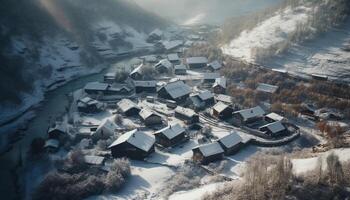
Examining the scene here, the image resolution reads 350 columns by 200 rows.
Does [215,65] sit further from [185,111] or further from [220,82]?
[185,111]

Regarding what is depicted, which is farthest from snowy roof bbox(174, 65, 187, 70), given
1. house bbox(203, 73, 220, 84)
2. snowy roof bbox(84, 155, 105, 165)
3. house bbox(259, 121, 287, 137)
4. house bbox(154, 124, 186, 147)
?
snowy roof bbox(84, 155, 105, 165)

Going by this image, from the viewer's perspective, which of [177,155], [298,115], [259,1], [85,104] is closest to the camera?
[177,155]

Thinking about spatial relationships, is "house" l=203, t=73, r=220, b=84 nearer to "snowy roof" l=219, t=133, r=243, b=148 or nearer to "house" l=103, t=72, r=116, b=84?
"house" l=103, t=72, r=116, b=84

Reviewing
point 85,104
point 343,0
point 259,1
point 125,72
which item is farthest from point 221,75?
point 259,1

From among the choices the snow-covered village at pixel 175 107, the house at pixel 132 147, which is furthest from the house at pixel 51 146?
the house at pixel 132 147

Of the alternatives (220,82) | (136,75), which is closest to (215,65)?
(220,82)

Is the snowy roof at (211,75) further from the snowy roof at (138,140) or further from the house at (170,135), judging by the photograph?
the snowy roof at (138,140)

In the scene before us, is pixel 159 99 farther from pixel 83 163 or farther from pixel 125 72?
pixel 83 163
